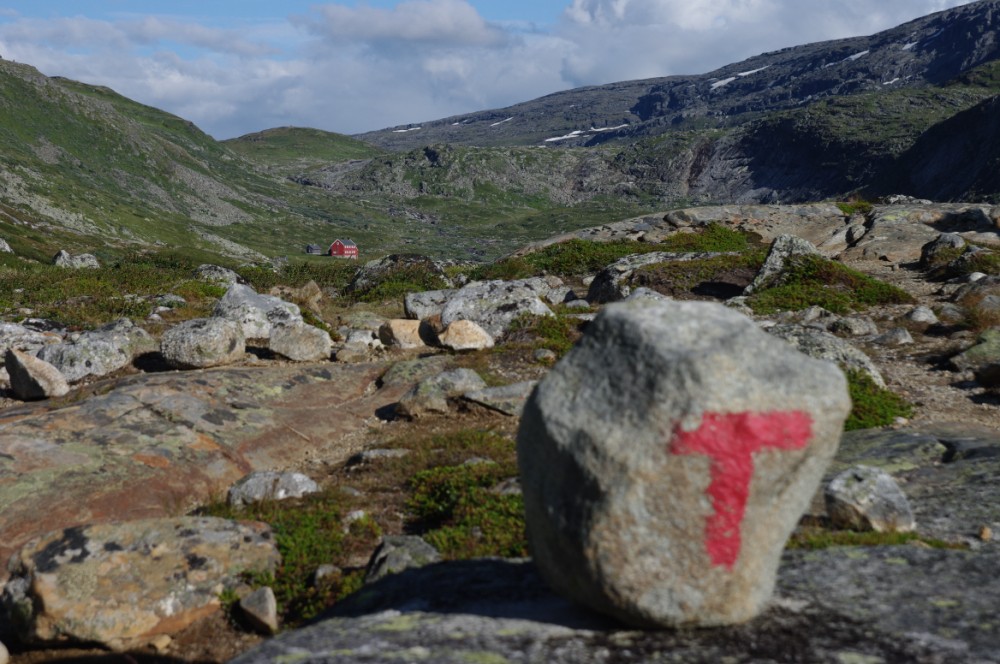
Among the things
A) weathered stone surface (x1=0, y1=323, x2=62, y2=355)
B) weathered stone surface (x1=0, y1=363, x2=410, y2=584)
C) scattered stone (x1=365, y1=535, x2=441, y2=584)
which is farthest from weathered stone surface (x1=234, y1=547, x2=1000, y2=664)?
weathered stone surface (x1=0, y1=323, x2=62, y2=355)

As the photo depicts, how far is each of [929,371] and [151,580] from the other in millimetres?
17207

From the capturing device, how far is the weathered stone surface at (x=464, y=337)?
70.1 ft

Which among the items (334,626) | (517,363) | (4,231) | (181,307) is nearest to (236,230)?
(4,231)

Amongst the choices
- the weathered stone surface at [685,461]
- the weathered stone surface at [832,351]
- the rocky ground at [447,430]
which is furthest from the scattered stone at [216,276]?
the weathered stone surface at [685,461]

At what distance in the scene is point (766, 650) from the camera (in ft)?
16.9

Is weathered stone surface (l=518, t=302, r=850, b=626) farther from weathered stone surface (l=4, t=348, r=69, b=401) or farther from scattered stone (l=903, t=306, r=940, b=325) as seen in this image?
scattered stone (l=903, t=306, r=940, b=325)

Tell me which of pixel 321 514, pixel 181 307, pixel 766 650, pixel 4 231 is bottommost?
pixel 321 514

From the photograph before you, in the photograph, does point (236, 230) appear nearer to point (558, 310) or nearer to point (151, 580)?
point (558, 310)

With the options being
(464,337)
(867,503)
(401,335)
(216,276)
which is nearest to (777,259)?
(464,337)

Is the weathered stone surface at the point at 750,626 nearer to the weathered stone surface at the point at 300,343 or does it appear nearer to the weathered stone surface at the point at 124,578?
the weathered stone surface at the point at 124,578

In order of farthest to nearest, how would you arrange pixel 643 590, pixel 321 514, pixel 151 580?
1. pixel 321 514
2. pixel 151 580
3. pixel 643 590

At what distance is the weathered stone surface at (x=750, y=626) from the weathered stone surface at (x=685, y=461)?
28 centimetres

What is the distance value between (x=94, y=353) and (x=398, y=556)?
14027mm

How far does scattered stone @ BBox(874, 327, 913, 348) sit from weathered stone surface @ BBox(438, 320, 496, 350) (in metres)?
11.1
